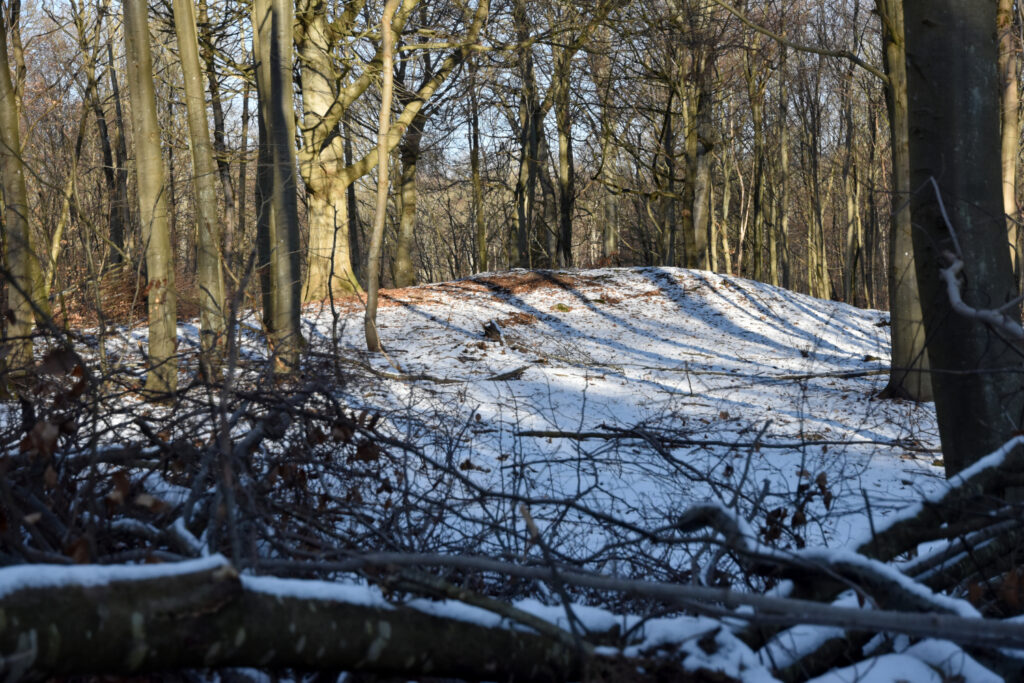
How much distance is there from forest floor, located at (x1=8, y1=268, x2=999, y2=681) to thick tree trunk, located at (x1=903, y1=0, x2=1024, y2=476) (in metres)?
0.44

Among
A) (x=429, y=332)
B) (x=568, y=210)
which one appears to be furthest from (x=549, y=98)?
(x=429, y=332)

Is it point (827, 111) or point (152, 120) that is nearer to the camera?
point (152, 120)

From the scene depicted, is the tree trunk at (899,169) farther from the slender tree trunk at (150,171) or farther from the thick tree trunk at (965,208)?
the slender tree trunk at (150,171)

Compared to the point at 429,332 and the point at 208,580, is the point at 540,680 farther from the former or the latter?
the point at 429,332

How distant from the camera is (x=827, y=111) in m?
26.7

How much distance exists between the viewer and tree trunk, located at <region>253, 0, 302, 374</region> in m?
8.34

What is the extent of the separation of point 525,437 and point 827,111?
24599mm

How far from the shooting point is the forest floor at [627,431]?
2.56m

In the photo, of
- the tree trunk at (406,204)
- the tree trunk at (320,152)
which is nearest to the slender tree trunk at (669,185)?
the tree trunk at (406,204)

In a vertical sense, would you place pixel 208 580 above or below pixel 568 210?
below

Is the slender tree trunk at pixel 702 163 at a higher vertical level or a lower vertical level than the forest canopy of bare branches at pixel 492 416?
higher

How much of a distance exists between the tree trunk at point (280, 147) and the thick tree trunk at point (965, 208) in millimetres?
6173

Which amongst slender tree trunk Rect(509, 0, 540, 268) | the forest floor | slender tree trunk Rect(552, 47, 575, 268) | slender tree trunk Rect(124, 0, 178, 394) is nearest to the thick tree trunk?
the forest floor

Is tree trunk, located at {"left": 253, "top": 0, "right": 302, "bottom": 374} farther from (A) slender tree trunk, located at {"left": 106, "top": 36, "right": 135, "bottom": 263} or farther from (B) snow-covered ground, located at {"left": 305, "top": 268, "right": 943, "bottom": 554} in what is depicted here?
(A) slender tree trunk, located at {"left": 106, "top": 36, "right": 135, "bottom": 263}
